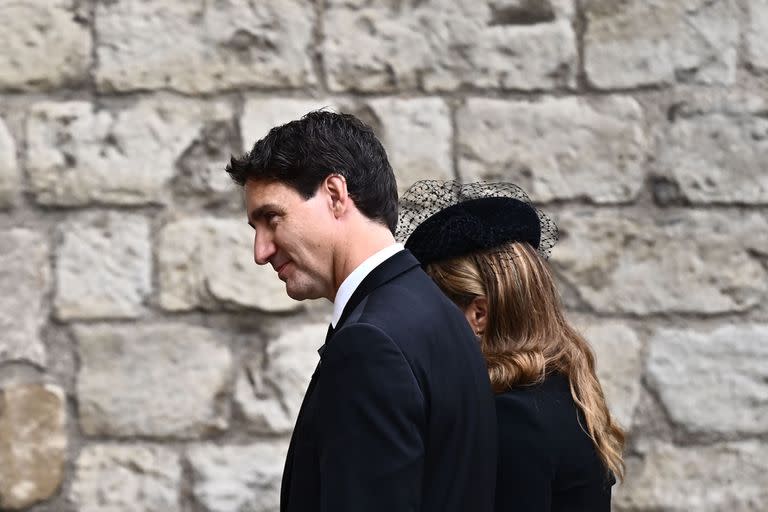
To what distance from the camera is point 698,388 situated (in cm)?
307

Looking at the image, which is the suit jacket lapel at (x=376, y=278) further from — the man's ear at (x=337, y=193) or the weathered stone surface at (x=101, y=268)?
the weathered stone surface at (x=101, y=268)

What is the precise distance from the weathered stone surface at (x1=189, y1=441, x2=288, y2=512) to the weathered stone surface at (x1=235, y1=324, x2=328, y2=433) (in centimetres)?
8

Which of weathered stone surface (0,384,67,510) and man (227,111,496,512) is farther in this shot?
weathered stone surface (0,384,67,510)

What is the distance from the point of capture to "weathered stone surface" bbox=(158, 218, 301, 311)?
3037 millimetres

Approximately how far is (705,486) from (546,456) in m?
1.41

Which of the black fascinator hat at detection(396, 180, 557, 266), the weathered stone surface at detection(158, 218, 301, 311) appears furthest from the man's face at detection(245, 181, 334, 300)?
the weathered stone surface at detection(158, 218, 301, 311)

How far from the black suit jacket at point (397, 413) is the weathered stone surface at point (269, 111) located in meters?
1.47

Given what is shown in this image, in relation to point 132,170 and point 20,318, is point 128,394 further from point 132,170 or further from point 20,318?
point 132,170

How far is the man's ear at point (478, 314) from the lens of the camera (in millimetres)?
2082

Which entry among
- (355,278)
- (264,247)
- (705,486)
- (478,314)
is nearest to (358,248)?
(355,278)

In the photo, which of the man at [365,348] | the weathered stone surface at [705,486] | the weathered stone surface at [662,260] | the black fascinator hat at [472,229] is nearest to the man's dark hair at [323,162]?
the man at [365,348]

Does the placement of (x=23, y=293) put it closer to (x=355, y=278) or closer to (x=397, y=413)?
(x=355, y=278)

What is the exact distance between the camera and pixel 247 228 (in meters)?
3.05

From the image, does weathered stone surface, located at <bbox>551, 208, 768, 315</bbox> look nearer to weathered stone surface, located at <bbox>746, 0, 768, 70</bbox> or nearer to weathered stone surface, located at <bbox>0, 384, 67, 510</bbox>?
weathered stone surface, located at <bbox>746, 0, 768, 70</bbox>
